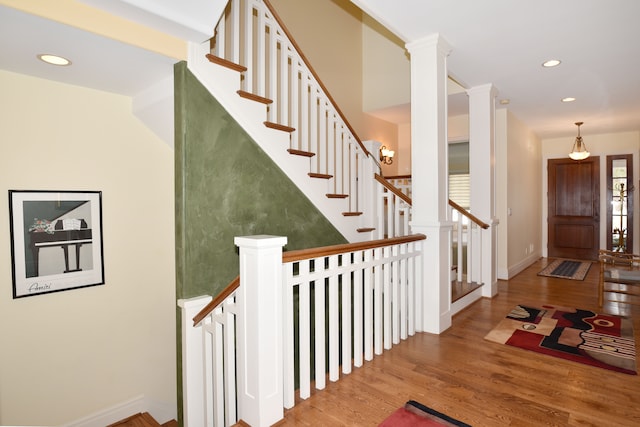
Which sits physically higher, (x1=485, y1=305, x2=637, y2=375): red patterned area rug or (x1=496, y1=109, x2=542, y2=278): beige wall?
(x1=496, y1=109, x2=542, y2=278): beige wall

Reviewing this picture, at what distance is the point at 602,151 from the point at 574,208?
1261 mm

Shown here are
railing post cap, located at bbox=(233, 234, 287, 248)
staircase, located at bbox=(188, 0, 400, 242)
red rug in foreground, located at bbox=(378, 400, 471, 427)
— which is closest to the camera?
railing post cap, located at bbox=(233, 234, 287, 248)

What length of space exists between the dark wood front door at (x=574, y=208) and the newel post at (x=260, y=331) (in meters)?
7.96

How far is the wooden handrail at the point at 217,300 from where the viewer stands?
1.95m

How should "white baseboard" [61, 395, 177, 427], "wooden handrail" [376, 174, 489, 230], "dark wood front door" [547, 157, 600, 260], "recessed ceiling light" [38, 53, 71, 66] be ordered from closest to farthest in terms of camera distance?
"recessed ceiling light" [38, 53, 71, 66] → "white baseboard" [61, 395, 177, 427] → "wooden handrail" [376, 174, 489, 230] → "dark wood front door" [547, 157, 600, 260]

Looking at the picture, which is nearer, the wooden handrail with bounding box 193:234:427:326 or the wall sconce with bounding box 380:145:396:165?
the wooden handrail with bounding box 193:234:427:326

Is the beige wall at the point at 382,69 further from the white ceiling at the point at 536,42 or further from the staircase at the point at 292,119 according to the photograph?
the staircase at the point at 292,119

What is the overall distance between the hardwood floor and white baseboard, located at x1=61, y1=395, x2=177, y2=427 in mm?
2087

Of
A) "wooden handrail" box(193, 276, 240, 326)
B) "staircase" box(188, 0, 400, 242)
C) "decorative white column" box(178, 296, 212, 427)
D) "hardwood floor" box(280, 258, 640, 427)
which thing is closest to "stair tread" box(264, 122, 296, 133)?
"staircase" box(188, 0, 400, 242)

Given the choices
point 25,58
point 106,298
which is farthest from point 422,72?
point 106,298

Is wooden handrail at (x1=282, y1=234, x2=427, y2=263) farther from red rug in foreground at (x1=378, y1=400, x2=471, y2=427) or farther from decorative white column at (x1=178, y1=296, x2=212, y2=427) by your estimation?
red rug in foreground at (x1=378, y1=400, x2=471, y2=427)

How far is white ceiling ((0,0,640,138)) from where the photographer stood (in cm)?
217

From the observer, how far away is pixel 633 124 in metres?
6.41

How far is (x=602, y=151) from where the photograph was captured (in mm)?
7254
